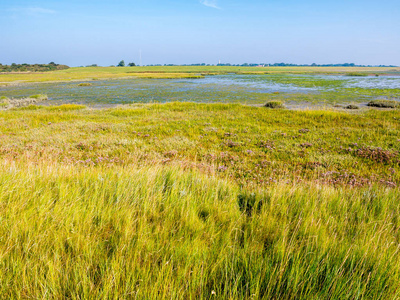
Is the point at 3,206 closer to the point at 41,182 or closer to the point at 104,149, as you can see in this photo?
the point at 41,182

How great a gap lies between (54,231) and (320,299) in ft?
7.96

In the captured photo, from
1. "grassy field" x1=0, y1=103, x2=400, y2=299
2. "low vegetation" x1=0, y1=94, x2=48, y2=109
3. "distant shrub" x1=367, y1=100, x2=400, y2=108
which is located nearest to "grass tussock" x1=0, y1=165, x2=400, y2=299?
"grassy field" x1=0, y1=103, x2=400, y2=299

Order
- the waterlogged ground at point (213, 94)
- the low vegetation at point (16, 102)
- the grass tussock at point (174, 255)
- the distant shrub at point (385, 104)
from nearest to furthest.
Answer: the grass tussock at point (174, 255) → the distant shrub at point (385, 104) → the low vegetation at point (16, 102) → the waterlogged ground at point (213, 94)

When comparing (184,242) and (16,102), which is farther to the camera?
(16,102)

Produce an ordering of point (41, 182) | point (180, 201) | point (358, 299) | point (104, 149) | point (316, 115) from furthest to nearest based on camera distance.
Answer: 1. point (316, 115)
2. point (104, 149)
3. point (41, 182)
4. point (180, 201)
5. point (358, 299)

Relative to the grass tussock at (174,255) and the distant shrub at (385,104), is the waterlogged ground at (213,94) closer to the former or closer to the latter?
the distant shrub at (385,104)

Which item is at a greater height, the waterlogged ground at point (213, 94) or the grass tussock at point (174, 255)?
the waterlogged ground at point (213, 94)

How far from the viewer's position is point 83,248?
2.01 m

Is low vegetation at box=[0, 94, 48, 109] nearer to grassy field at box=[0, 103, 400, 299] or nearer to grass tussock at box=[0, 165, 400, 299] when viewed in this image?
grassy field at box=[0, 103, 400, 299]

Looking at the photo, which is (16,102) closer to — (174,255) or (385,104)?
(174,255)

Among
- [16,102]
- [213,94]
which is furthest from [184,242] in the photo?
[213,94]

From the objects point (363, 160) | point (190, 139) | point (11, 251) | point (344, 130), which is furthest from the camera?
point (344, 130)

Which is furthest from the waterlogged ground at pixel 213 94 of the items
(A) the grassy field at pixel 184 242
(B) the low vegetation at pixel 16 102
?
(A) the grassy field at pixel 184 242

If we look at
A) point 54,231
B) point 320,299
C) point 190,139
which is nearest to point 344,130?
point 190,139
